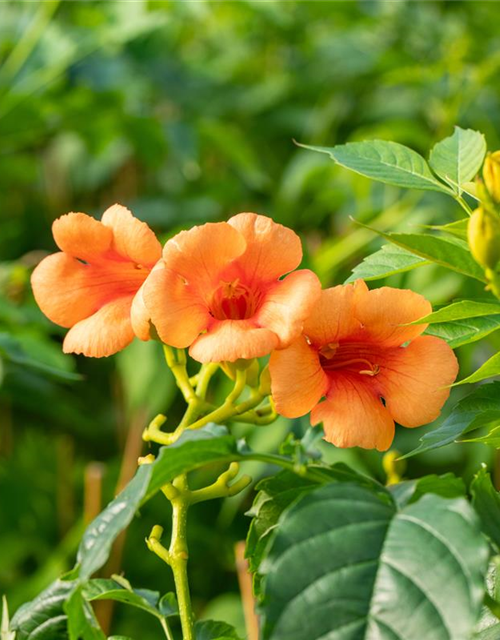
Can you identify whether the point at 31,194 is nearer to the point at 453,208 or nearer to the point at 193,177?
the point at 193,177

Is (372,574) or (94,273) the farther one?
(94,273)

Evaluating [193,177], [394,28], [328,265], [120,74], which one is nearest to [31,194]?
[193,177]

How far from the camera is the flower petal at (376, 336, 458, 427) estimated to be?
364 millimetres

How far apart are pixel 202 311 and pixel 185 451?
8cm

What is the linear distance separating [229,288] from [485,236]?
0.12 m

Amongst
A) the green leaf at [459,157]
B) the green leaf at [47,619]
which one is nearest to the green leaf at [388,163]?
the green leaf at [459,157]

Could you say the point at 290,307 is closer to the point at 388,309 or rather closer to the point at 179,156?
the point at 388,309

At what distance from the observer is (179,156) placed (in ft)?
4.20

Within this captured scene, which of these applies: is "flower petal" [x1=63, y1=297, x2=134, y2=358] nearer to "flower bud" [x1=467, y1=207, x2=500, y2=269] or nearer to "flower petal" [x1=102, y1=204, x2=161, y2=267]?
"flower petal" [x1=102, y1=204, x2=161, y2=267]

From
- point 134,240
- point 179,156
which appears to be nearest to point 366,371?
point 134,240

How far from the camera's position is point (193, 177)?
1.51 m

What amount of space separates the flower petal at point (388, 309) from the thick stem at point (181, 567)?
10cm

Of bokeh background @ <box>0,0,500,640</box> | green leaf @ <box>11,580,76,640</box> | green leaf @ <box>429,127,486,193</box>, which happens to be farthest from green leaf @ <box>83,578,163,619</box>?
bokeh background @ <box>0,0,500,640</box>

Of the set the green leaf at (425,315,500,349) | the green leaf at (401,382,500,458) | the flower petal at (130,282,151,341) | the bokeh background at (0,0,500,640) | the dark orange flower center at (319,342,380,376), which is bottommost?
the bokeh background at (0,0,500,640)
